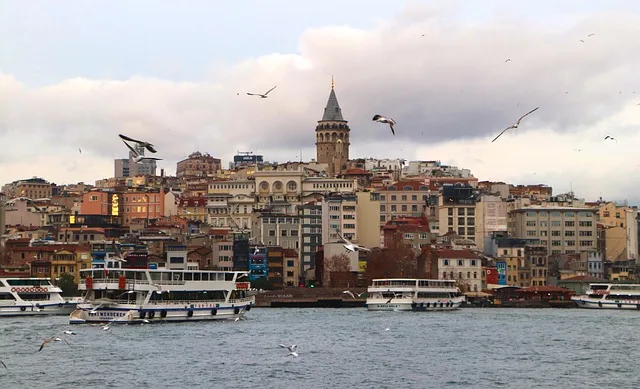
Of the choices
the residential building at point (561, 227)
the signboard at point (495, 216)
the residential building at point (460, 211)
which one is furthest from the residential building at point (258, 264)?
the residential building at point (561, 227)

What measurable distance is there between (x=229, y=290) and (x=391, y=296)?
15277mm

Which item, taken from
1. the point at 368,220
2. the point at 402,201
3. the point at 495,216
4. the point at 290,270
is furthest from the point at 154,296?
the point at 402,201

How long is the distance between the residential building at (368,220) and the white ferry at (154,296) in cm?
4241

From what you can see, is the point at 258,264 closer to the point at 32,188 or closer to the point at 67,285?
the point at 67,285

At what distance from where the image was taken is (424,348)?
140 ft

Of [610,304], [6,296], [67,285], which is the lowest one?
[610,304]

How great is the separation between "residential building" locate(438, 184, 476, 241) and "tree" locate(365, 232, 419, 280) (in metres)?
12.0

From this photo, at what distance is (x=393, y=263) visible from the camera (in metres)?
85.6

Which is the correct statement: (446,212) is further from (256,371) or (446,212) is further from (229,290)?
(256,371)

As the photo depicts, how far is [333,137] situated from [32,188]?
40079 millimetres

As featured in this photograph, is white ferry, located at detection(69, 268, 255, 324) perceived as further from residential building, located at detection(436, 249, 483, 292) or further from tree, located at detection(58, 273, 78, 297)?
residential building, located at detection(436, 249, 483, 292)

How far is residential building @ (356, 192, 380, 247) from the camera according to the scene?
326ft

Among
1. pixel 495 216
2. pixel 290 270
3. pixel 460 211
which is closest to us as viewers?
pixel 290 270

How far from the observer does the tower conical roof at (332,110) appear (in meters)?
144
